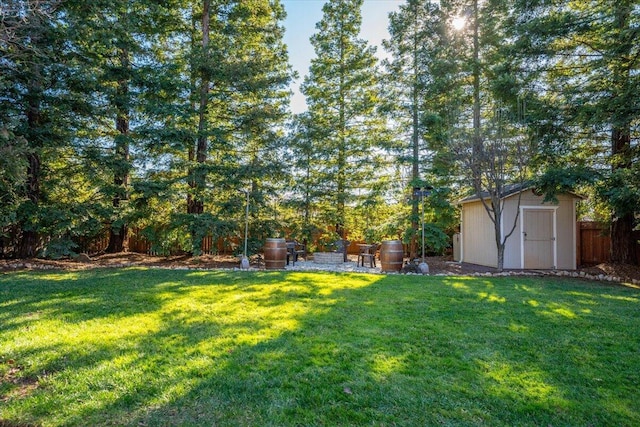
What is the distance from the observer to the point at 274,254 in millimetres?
9055

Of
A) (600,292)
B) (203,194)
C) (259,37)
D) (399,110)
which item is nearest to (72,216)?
(203,194)

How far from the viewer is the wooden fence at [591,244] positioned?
1072cm

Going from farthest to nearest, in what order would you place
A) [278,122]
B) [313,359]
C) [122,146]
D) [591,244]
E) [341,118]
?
[341,118] → [278,122] → [591,244] → [122,146] → [313,359]

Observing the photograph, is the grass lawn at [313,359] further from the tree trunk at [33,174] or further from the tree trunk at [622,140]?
the tree trunk at [622,140]

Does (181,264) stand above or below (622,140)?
below

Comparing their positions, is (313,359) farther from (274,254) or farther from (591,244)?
(591,244)

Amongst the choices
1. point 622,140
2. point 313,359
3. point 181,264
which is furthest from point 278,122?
point 622,140

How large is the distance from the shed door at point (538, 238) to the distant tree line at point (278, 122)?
4.15 ft

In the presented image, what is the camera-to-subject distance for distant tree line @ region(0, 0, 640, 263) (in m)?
8.02

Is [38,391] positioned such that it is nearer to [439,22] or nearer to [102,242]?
[102,242]

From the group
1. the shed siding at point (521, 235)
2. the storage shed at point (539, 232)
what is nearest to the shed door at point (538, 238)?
the storage shed at point (539, 232)

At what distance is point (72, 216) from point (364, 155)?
914cm

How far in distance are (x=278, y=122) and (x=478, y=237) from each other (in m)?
7.66

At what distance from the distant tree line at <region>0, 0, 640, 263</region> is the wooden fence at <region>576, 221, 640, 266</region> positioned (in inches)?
23.1
